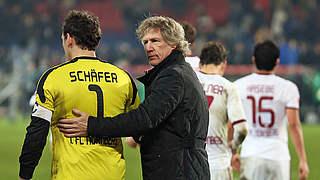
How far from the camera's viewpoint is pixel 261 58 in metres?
6.31

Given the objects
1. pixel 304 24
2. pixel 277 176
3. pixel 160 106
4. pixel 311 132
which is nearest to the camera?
pixel 160 106

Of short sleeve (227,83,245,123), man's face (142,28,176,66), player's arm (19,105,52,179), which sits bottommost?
player's arm (19,105,52,179)

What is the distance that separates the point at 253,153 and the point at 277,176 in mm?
286

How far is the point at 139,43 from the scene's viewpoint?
89.0 ft

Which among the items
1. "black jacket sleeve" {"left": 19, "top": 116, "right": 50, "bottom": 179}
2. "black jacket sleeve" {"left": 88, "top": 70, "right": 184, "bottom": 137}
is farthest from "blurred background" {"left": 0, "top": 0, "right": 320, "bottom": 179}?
"black jacket sleeve" {"left": 88, "top": 70, "right": 184, "bottom": 137}

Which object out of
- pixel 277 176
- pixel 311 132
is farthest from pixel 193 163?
pixel 311 132

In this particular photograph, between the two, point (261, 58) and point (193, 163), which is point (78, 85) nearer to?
point (193, 163)

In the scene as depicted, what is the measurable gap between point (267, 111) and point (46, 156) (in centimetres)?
804

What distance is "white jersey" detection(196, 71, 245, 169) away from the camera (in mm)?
5773

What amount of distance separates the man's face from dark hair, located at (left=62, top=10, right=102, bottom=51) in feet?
1.00

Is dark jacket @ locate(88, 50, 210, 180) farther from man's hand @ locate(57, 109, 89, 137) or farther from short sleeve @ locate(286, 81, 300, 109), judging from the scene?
short sleeve @ locate(286, 81, 300, 109)

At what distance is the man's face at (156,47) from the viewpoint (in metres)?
4.25

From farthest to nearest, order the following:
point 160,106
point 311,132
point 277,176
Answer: point 311,132 < point 277,176 < point 160,106

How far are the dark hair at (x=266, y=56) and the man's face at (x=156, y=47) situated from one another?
2.17m
